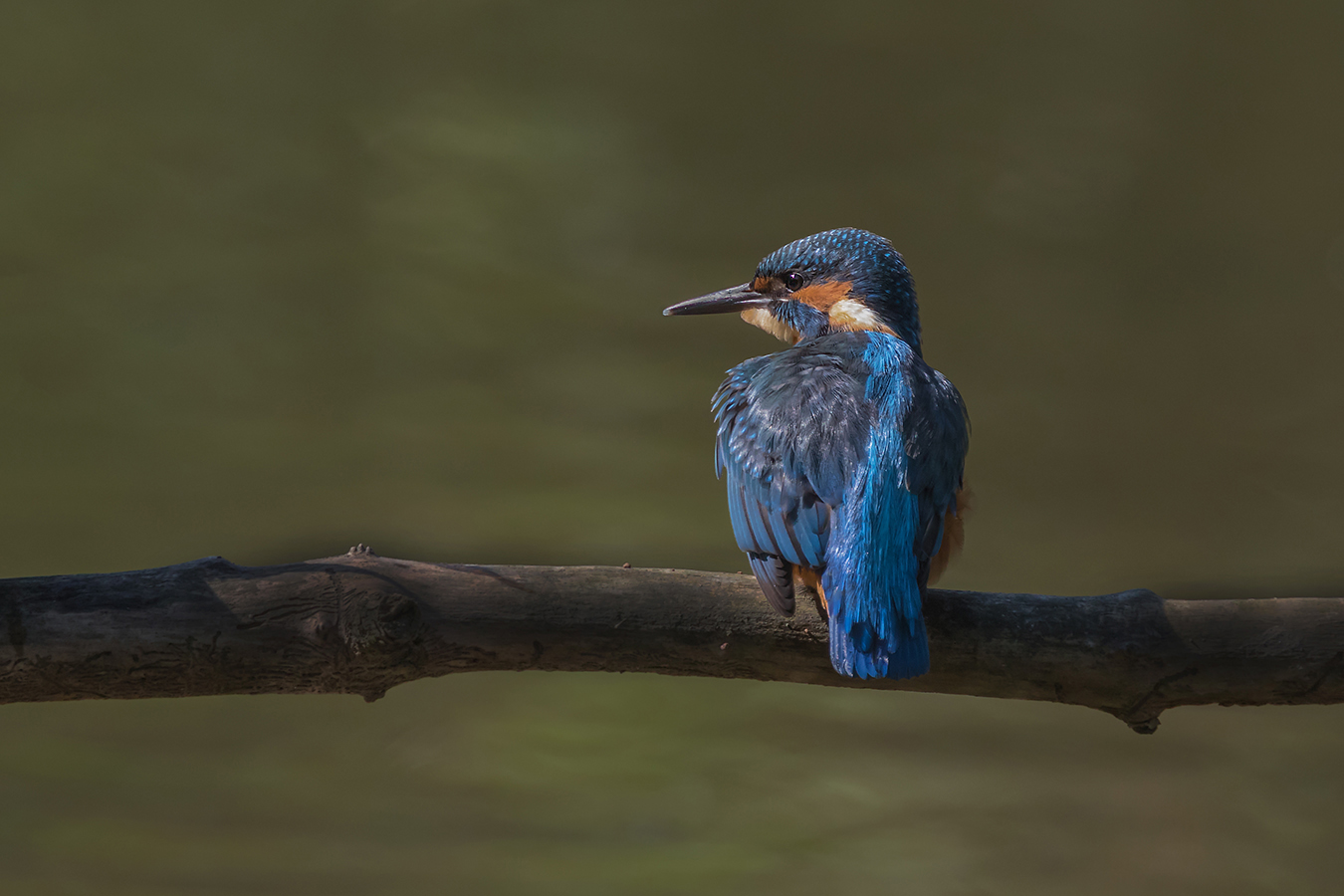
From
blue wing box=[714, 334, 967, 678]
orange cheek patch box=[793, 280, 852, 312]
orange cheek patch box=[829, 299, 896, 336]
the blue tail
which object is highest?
orange cheek patch box=[793, 280, 852, 312]

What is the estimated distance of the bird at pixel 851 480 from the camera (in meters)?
1.01

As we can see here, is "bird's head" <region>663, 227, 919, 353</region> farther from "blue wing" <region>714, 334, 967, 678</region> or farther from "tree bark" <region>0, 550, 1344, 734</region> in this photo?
"tree bark" <region>0, 550, 1344, 734</region>

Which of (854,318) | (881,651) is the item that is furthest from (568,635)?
(854,318)

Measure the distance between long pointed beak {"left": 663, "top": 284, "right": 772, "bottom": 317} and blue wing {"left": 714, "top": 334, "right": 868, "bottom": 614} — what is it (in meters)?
0.29

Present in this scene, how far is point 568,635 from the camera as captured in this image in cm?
101

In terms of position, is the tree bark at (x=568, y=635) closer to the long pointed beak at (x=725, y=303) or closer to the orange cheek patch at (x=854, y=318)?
the orange cheek patch at (x=854, y=318)

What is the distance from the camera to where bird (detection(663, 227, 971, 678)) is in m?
1.01

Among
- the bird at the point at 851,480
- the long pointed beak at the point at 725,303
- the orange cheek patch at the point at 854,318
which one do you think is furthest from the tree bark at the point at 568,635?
the long pointed beak at the point at 725,303

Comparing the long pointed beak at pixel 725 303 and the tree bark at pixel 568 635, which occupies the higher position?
the long pointed beak at pixel 725 303

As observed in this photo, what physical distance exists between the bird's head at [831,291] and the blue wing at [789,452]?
17 cm

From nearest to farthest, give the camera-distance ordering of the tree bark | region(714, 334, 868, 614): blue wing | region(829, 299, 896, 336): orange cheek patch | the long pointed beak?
1. the tree bark
2. region(714, 334, 868, 614): blue wing
3. region(829, 299, 896, 336): orange cheek patch
4. the long pointed beak

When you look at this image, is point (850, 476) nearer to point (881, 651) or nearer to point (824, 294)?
point (881, 651)

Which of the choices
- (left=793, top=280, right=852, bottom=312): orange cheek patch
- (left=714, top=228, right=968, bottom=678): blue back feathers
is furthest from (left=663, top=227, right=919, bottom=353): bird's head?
(left=714, top=228, right=968, bottom=678): blue back feathers

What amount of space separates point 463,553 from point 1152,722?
1572 millimetres
